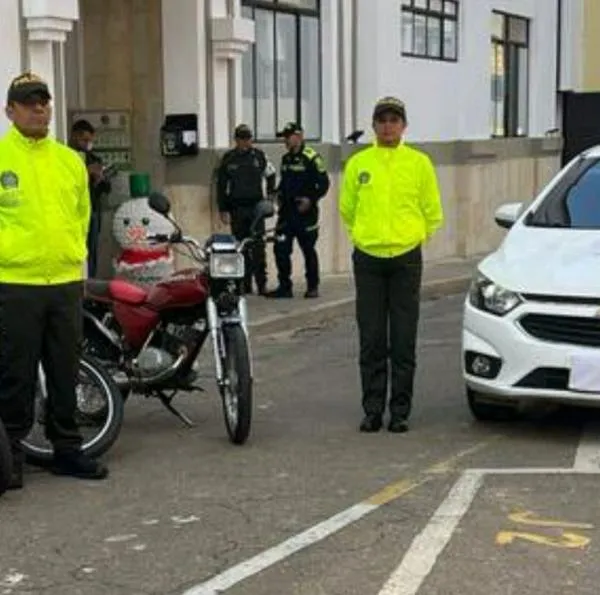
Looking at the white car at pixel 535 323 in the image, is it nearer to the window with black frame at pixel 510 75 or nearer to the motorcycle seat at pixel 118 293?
the motorcycle seat at pixel 118 293

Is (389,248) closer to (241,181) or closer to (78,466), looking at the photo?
(78,466)

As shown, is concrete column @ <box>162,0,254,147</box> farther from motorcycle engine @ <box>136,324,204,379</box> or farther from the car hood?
motorcycle engine @ <box>136,324,204,379</box>

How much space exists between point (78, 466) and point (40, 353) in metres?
0.62

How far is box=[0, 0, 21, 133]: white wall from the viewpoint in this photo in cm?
1102

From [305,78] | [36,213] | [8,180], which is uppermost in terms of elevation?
[305,78]

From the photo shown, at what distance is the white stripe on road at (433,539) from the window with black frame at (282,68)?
30.7ft

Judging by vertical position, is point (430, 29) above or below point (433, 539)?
above

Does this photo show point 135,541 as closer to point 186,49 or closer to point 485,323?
point 485,323

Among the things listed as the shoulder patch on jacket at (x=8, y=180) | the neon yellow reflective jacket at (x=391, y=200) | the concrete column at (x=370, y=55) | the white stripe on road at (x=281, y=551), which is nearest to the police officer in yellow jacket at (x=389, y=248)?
the neon yellow reflective jacket at (x=391, y=200)

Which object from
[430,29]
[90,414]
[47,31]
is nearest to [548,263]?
[90,414]

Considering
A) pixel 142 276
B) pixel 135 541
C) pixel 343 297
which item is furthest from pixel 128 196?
pixel 135 541

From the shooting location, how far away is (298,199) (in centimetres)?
1333

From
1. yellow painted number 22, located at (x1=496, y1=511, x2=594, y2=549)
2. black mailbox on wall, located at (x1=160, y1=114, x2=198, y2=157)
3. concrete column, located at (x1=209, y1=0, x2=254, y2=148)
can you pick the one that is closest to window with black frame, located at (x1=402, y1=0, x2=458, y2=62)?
concrete column, located at (x1=209, y1=0, x2=254, y2=148)

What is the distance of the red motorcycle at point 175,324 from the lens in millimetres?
7062
